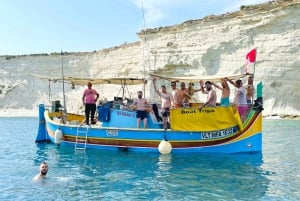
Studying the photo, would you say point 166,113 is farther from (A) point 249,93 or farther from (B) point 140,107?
(A) point 249,93

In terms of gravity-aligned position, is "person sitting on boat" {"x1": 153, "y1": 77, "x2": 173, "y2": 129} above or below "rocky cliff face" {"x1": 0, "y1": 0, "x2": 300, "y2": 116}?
below

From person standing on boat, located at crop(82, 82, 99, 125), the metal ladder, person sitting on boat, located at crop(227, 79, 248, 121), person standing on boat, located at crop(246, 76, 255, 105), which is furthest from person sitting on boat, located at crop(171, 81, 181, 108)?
the metal ladder

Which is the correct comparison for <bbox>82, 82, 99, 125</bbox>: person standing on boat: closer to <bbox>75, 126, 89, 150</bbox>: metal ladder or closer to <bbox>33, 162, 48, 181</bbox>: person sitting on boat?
<bbox>75, 126, 89, 150</bbox>: metal ladder

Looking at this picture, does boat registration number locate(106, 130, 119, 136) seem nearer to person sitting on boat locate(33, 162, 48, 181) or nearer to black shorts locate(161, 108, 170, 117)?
black shorts locate(161, 108, 170, 117)

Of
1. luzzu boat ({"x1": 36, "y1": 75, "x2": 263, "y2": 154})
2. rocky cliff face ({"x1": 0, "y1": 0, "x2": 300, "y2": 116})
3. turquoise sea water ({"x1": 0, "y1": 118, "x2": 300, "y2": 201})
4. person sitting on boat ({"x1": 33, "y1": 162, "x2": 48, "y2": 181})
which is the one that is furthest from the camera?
rocky cliff face ({"x1": 0, "y1": 0, "x2": 300, "y2": 116})

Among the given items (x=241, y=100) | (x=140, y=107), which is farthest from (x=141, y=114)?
(x=241, y=100)

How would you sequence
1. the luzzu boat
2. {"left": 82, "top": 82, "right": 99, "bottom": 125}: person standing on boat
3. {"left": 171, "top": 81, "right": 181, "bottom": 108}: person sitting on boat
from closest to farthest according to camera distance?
the luzzu boat, {"left": 171, "top": 81, "right": 181, "bottom": 108}: person sitting on boat, {"left": 82, "top": 82, "right": 99, "bottom": 125}: person standing on boat

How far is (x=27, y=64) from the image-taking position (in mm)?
56250

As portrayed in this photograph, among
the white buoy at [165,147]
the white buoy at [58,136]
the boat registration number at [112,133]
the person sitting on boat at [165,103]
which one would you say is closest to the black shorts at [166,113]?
the person sitting on boat at [165,103]

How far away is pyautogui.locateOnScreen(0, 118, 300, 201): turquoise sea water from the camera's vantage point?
27.7 ft

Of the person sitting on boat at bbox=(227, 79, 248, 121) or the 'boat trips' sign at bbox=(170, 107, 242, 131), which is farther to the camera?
the person sitting on boat at bbox=(227, 79, 248, 121)

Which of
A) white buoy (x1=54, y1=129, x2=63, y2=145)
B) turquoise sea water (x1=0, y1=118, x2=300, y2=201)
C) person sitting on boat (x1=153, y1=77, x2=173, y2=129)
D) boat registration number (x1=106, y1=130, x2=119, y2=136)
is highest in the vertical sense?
person sitting on boat (x1=153, y1=77, x2=173, y2=129)

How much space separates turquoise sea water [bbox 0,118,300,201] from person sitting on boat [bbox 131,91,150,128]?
4.16 feet

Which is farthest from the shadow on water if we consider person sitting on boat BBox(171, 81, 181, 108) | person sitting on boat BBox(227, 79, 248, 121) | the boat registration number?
person sitting on boat BBox(171, 81, 181, 108)
